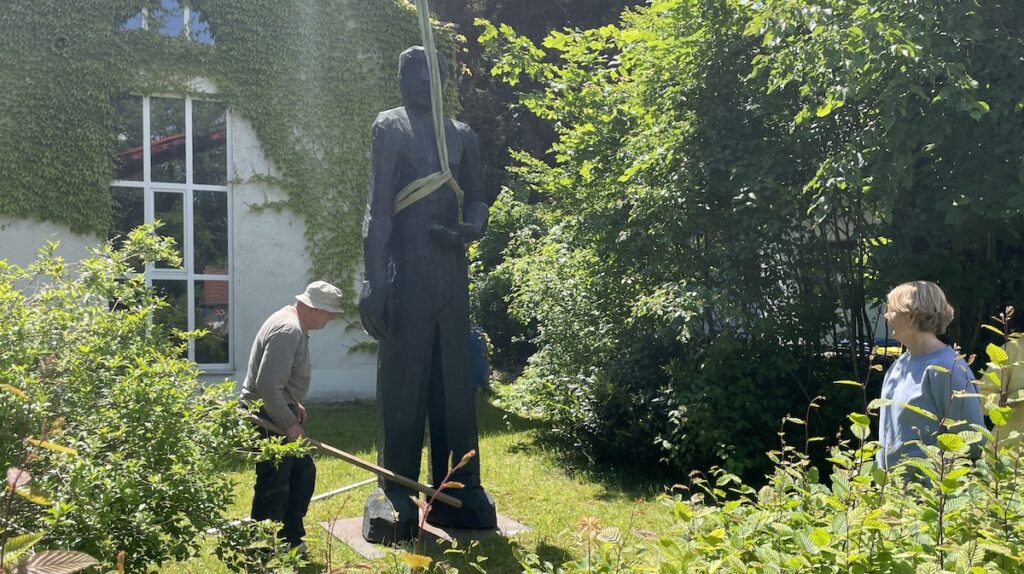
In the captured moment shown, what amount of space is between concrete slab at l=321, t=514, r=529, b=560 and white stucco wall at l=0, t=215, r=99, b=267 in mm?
7708

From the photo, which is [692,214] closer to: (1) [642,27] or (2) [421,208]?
(1) [642,27]

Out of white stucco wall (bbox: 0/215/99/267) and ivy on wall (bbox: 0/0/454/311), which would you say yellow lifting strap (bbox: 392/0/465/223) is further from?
ivy on wall (bbox: 0/0/454/311)

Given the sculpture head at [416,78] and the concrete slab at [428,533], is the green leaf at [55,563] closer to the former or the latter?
the concrete slab at [428,533]

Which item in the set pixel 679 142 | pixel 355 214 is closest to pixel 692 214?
pixel 679 142

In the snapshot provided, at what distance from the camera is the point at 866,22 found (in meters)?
4.96

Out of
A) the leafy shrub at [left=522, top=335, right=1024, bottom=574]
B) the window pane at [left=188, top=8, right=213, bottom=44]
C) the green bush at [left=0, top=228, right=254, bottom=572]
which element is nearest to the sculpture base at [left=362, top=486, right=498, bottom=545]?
the green bush at [left=0, top=228, right=254, bottom=572]

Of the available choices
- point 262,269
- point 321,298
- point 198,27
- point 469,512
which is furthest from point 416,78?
point 198,27

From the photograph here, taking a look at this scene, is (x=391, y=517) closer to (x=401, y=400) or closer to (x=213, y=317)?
(x=401, y=400)

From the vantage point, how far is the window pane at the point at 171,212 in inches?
478

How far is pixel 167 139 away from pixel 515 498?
27.4ft

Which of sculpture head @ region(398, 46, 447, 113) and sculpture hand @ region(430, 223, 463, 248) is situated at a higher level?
sculpture head @ region(398, 46, 447, 113)

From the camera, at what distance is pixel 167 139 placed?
39.9ft

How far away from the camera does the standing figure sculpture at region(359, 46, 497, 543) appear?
509cm

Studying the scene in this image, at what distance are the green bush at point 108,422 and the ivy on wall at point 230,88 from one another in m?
9.02
